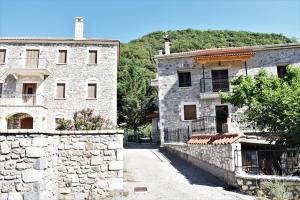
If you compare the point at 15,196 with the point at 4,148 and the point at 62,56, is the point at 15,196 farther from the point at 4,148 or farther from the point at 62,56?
the point at 62,56

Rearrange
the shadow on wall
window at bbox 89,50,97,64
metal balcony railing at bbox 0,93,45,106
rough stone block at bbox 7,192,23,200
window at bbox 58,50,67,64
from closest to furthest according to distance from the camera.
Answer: rough stone block at bbox 7,192,23,200, the shadow on wall, metal balcony railing at bbox 0,93,45,106, window at bbox 58,50,67,64, window at bbox 89,50,97,64

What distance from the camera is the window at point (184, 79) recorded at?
19.7 m

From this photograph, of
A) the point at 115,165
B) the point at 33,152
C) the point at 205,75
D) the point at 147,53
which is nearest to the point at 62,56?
the point at 205,75

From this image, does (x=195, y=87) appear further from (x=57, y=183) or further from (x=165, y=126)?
(x=57, y=183)

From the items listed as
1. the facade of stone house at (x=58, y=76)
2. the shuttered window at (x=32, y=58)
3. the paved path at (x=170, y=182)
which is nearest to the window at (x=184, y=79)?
the facade of stone house at (x=58, y=76)

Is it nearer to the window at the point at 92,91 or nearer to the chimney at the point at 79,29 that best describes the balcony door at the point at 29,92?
the window at the point at 92,91

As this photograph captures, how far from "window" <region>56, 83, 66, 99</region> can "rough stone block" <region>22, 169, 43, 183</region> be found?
46.5 ft

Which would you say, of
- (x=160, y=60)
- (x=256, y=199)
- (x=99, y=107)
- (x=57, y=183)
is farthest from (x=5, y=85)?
(x=256, y=199)

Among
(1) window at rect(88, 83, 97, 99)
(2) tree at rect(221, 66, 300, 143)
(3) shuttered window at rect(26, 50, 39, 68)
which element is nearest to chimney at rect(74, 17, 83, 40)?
(3) shuttered window at rect(26, 50, 39, 68)

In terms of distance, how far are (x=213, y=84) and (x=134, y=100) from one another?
10.1 metres

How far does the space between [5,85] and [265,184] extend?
18.9 metres

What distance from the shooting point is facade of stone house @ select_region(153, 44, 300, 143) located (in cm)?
1877

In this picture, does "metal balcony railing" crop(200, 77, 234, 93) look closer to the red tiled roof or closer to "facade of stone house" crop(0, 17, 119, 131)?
"facade of stone house" crop(0, 17, 119, 131)

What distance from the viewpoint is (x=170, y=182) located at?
9109 mm
